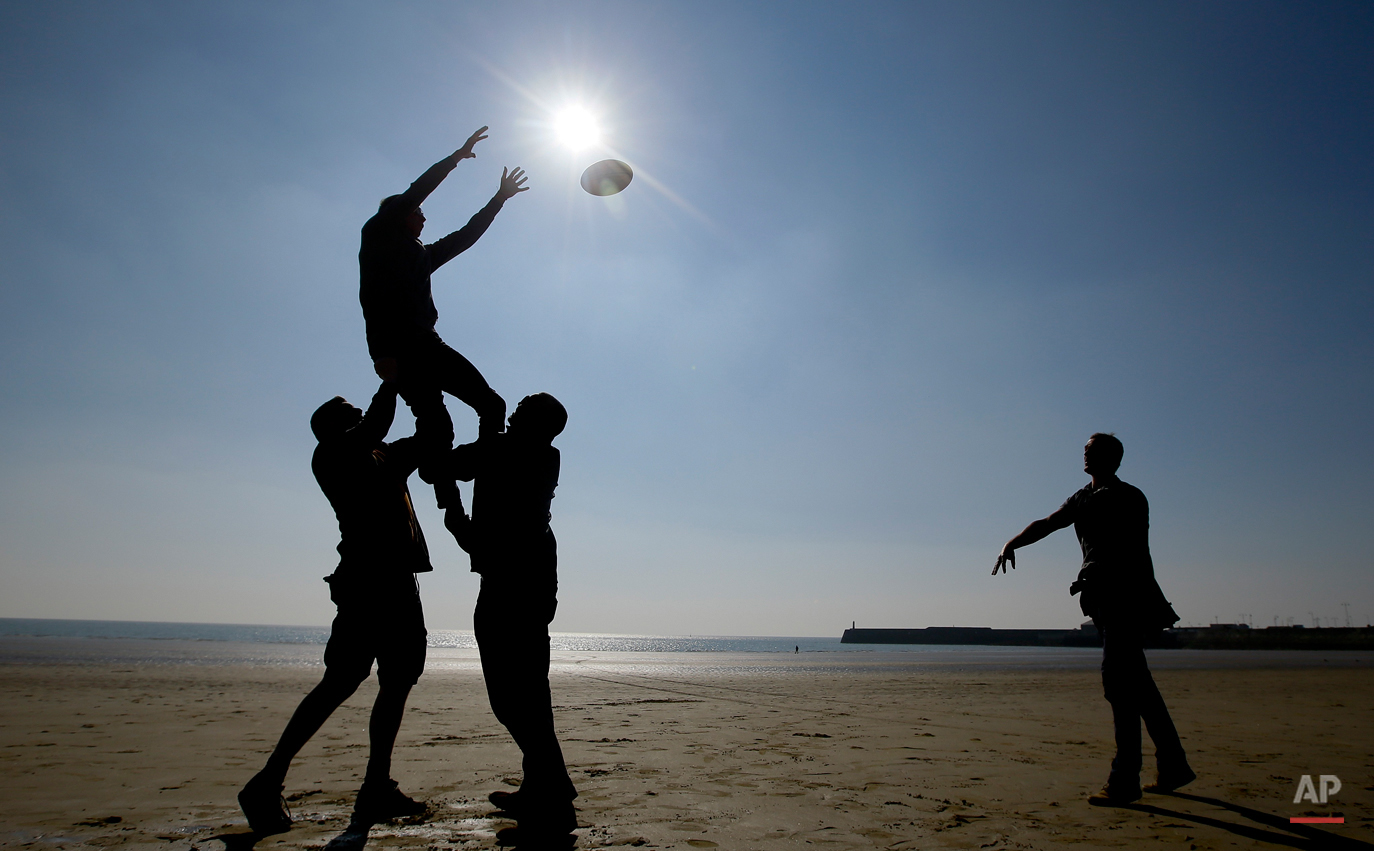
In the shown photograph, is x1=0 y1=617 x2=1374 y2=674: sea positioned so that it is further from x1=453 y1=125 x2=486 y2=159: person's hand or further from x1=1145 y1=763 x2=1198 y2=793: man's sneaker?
x1=453 y1=125 x2=486 y2=159: person's hand

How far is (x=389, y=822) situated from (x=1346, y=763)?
21.5ft

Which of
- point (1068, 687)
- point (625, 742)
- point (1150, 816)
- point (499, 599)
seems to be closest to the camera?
point (499, 599)

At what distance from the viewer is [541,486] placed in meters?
3.22

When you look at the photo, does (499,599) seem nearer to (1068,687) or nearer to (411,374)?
(411,374)

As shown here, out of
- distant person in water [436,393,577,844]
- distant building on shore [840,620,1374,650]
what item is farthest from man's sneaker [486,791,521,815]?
distant building on shore [840,620,1374,650]

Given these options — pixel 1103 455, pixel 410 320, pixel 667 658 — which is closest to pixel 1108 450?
pixel 1103 455

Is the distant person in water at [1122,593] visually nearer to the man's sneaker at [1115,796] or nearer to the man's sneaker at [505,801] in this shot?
the man's sneaker at [1115,796]

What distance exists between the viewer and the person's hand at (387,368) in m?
3.62

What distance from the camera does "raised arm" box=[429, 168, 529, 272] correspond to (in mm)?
4281

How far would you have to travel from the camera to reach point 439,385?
3.73 m

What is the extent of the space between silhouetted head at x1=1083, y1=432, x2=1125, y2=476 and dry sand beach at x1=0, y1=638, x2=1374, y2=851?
195 cm

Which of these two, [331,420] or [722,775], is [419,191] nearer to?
[331,420]

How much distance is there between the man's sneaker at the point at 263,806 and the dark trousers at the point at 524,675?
3.27ft

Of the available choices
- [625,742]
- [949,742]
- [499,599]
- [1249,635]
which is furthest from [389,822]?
[1249,635]
